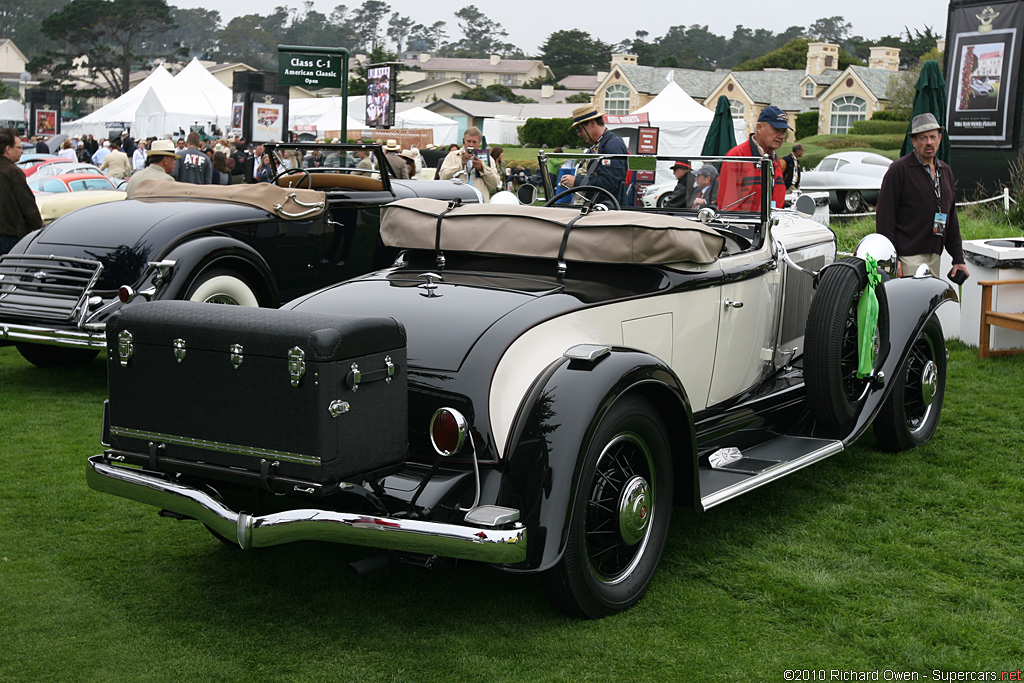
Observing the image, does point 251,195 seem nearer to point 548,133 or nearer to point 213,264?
point 213,264

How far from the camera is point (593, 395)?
3.22 m

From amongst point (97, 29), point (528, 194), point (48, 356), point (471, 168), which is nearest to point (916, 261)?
point (528, 194)

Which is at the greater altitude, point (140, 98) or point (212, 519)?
point (140, 98)

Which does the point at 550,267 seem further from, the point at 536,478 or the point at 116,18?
the point at 116,18

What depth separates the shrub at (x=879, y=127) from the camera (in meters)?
48.7

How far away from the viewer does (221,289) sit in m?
6.84

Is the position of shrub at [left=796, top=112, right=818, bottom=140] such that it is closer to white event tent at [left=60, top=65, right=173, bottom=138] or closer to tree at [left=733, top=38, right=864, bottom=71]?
tree at [left=733, top=38, right=864, bottom=71]

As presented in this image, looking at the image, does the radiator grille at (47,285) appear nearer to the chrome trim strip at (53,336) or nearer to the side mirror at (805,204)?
the chrome trim strip at (53,336)

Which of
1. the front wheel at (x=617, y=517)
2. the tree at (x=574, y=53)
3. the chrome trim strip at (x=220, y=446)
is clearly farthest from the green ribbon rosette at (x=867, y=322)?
the tree at (x=574, y=53)

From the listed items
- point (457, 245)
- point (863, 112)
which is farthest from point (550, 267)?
point (863, 112)

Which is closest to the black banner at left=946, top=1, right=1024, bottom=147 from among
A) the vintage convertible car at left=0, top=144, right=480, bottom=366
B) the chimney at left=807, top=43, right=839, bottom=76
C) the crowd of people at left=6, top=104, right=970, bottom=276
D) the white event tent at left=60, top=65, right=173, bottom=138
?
the crowd of people at left=6, top=104, right=970, bottom=276

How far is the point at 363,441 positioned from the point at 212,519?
0.53 metres

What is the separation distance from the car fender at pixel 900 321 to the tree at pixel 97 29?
94667 millimetres

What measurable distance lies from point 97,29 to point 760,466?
99.2 meters
